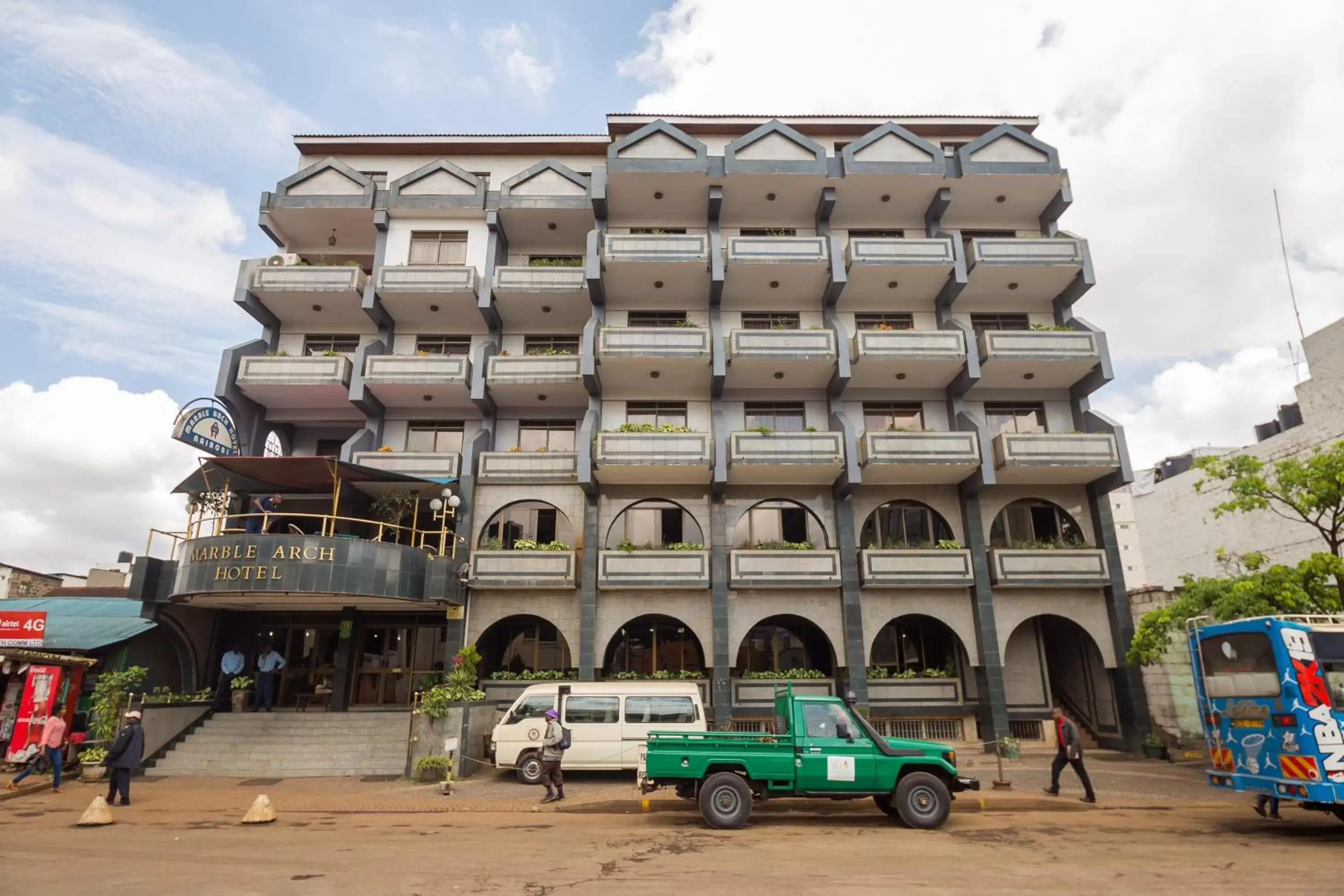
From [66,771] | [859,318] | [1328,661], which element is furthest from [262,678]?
[1328,661]

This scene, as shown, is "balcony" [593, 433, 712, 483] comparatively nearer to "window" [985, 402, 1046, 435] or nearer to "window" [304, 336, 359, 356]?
"window" [985, 402, 1046, 435]

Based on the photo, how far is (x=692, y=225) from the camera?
2723cm

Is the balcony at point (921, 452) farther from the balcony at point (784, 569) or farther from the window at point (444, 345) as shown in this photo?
the window at point (444, 345)

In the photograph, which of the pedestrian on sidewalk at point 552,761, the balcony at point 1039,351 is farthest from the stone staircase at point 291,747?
the balcony at point 1039,351

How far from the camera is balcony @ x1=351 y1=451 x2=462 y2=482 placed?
930 inches

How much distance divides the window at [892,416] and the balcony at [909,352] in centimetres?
154

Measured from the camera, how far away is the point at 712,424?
24.7m

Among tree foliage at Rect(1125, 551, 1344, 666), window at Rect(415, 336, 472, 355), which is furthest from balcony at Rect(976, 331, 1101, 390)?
window at Rect(415, 336, 472, 355)

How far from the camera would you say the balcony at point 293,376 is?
24344 millimetres

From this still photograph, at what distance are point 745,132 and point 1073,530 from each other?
65.4 feet

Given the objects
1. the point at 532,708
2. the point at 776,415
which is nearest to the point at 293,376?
the point at 532,708

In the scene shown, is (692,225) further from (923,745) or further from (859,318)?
(923,745)

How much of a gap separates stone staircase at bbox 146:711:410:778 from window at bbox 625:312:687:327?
610 inches

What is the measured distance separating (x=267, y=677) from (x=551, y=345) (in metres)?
14.7
